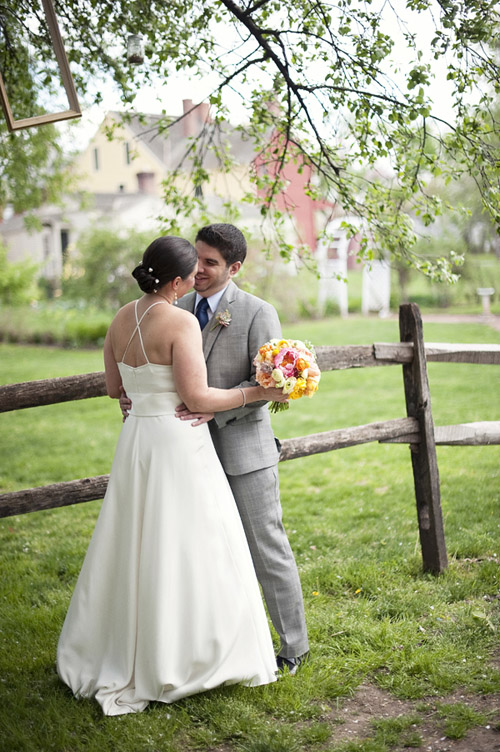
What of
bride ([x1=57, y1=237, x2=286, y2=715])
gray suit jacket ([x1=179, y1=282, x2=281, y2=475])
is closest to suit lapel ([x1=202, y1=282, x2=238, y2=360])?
gray suit jacket ([x1=179, y1=282, x2=281, y2=475])

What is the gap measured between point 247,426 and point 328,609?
1629mm

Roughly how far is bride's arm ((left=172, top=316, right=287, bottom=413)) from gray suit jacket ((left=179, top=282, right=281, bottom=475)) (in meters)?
0.20

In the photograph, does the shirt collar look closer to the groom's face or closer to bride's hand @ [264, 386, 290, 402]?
the groom's face

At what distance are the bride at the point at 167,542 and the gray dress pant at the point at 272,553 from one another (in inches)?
7.5

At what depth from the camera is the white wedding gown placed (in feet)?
11.6

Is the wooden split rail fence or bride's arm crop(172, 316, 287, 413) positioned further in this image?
the wooden split rail fence

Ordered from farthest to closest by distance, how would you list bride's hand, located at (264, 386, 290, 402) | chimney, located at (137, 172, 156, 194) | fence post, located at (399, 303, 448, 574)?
chimney, located at (137, 172, 156, 194)
fence post, located at (399, 303, 448, 574)
bride's hand, located at (264, 386, 290, 402)

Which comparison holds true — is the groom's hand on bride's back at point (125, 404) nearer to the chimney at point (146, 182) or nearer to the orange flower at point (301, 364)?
the orange flower at point (301, 364)

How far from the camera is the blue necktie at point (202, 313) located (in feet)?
13.0

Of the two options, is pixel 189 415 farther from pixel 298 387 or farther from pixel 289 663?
pixel 289 663

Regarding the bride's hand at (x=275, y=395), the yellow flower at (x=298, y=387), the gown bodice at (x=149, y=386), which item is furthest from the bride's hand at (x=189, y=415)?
the yellow flower at (x=298, y=387)

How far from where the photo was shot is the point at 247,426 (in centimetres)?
387

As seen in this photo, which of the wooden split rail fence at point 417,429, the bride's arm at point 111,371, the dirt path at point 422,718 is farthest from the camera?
the wooden split rail fence at point 417,429

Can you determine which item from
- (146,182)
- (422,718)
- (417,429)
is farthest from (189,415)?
(146,182)
